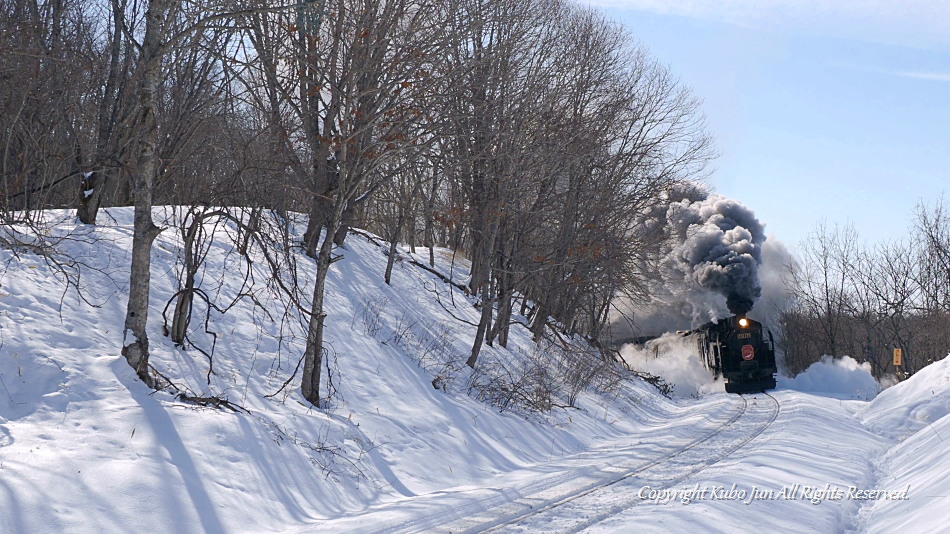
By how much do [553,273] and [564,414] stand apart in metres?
7.98

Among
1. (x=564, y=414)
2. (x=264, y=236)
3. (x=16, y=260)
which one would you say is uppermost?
(x=264, y=236)

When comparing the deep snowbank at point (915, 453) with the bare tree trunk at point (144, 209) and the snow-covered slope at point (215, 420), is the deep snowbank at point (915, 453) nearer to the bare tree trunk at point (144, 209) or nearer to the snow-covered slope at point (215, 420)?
the snow-covered slope at point (215, 420)

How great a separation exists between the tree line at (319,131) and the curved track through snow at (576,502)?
3574 mm

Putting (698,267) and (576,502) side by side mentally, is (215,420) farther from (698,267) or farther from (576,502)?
(698,267)

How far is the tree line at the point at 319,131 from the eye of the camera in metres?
9.84

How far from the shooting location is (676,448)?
43.5 ft

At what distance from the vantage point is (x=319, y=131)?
1692 centimetres

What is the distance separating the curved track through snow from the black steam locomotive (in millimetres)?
17694

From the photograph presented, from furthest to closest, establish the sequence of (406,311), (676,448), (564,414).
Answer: (406,311) → (564,414) → (676,448)

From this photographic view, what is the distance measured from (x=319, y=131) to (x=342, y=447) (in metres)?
9.33

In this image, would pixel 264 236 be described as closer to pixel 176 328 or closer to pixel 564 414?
pixel 176 328

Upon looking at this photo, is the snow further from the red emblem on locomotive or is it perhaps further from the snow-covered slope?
the snow-covered slope

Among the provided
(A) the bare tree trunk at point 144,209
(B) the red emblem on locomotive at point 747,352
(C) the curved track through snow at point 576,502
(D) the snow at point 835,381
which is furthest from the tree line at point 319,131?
(D) the snow at point 835,381

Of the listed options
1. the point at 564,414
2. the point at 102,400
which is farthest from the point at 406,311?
A: the point at 102,400
